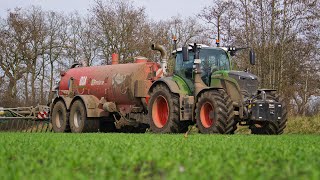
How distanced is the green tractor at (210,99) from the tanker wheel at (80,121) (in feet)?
8.79

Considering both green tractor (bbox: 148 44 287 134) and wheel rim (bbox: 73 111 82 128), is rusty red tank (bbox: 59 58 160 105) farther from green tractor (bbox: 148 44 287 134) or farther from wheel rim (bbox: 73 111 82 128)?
green tractor (bbox: 148 44 287 134)

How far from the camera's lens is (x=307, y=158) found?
12.6 feet

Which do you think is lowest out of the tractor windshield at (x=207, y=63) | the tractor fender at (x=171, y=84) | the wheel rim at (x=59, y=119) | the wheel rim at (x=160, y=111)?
the wheel rim at (x=59, y=119)

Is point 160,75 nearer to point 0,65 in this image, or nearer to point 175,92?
point 175,92

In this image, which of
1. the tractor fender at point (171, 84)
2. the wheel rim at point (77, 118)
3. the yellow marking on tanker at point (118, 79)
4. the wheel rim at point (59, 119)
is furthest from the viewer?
the wheel rim at point (59, 119)

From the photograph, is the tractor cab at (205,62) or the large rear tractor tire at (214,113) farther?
the tractor cab at (205,62)

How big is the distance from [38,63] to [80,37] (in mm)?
3906

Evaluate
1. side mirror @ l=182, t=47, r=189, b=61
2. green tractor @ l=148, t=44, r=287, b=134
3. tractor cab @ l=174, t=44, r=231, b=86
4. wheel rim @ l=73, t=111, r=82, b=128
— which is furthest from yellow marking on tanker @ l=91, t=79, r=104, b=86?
side mirror @ l=182, t=47, r=189, b=61

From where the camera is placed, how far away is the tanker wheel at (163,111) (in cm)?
1216

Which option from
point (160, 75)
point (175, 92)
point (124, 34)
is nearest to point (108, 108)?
point (160, 75)

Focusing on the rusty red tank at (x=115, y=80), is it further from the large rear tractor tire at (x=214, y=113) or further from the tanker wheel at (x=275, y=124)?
the tanker wheel at (x=275, y=124)

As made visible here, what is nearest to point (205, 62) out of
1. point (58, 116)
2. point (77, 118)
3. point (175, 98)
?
point (175, 98)

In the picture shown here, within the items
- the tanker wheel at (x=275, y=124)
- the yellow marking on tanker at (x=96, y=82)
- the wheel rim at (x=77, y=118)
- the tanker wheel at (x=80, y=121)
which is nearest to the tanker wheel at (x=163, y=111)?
the tanker wheel at (x=275, y=124)

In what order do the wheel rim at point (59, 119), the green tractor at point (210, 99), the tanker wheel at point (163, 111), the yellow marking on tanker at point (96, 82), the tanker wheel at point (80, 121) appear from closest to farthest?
1. the green tractor at point (210, 99)
2. the tanker wheel at point (163, 111)
3. the tanker wheel at point (80, 121)
4. the yellow marking on tanker at point (96, 82)
5. the wheel rim at point (59, 119)
